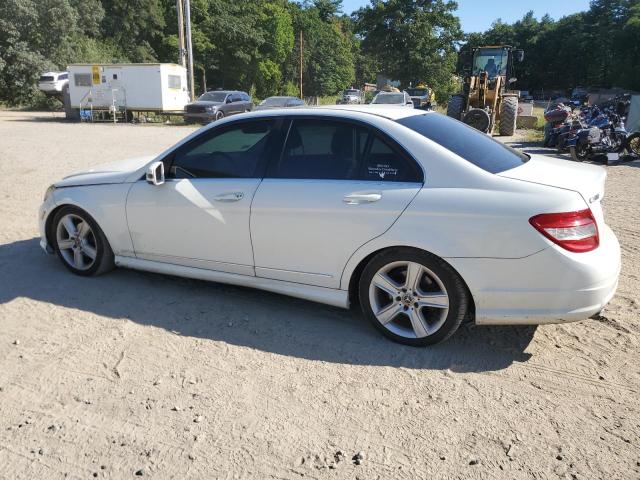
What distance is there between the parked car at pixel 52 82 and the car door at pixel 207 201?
34.5m

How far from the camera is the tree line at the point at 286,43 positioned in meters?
38.4

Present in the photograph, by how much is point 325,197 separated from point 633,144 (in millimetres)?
12787

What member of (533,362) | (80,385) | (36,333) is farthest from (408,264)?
(36,333)

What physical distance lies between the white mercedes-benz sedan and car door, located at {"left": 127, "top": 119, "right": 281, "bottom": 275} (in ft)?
0.03

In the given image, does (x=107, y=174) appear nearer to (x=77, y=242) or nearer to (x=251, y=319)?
(x=77, y=242)

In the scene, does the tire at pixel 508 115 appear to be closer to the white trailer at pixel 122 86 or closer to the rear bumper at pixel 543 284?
the white trailer at pixel 122 86

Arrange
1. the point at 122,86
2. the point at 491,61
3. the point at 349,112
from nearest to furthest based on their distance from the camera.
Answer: the point at 349,112 < the point at 491,61 < the point at 122,86

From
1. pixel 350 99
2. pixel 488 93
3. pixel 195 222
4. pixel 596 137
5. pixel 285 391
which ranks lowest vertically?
pixel 285 391

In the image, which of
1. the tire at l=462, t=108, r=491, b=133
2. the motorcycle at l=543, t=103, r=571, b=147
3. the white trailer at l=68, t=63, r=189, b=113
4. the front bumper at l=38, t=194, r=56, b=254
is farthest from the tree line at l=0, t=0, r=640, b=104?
the front bumper at l=38, t=194, r=56, b=254

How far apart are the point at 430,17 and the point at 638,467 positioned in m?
61.2

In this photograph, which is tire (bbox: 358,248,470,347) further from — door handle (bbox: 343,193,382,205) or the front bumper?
the front bumper

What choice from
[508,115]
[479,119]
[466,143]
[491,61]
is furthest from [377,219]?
[491,61]

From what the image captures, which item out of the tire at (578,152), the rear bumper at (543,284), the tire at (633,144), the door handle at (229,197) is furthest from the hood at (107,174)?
the tire at (633,144)

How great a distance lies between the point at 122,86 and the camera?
28.0 m
